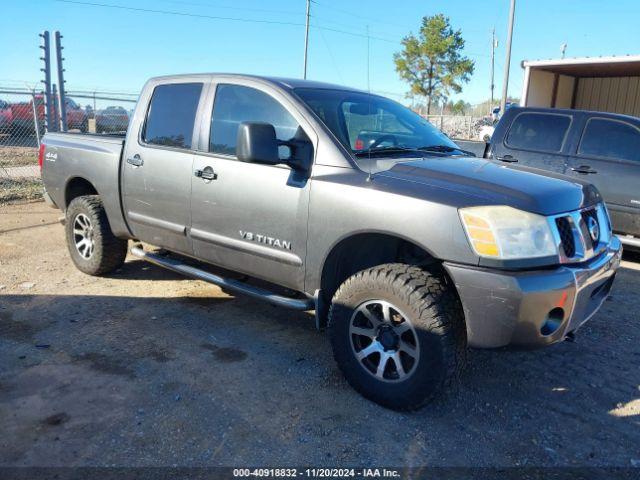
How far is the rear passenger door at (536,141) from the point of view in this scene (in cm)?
660

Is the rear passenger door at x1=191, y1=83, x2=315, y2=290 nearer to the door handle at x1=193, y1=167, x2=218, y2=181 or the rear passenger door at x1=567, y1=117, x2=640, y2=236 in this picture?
the door handle at x1=193, y1=167, x2=218, y2=181

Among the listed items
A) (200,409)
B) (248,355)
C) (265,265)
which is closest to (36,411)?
(200,409)

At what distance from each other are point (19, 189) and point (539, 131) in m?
8.43

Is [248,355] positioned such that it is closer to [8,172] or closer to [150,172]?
[150,172]

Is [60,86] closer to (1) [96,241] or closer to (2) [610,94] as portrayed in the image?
(1) [96,241]

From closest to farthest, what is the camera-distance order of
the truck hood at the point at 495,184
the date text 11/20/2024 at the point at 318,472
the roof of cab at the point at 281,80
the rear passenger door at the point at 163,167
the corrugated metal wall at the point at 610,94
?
the date text 11/20/2024 at the point at 318,472 → the truck hood at the point at 495,184 → the roof of cab at the point at 281,80 → the rear passenger door at the point at 163,167 → the corrugated metal wall at the point at 610,94

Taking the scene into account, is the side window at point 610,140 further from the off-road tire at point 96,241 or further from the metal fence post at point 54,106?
the metal fence post at point 54,106

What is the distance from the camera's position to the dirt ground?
2697mm

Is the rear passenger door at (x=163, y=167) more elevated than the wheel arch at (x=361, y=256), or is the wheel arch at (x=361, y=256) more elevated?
the rear passenger door at (x=163, y=167)

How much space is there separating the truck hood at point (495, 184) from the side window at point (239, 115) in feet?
2.76

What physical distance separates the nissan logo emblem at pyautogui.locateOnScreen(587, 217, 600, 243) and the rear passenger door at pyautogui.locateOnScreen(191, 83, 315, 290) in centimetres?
167

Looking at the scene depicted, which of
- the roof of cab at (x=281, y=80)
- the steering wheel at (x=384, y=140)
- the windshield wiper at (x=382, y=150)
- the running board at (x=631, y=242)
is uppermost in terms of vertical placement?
the roof of cab at (x=281, y=80)

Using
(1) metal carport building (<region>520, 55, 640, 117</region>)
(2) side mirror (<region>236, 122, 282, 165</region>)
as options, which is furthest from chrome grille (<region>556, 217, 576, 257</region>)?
(1) metal carport building (<region>520, 55, 640, 117</region>)

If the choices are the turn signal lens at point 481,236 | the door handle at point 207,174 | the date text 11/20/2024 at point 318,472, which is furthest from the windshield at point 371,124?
the date text 11/20/2024 at point 318,472
